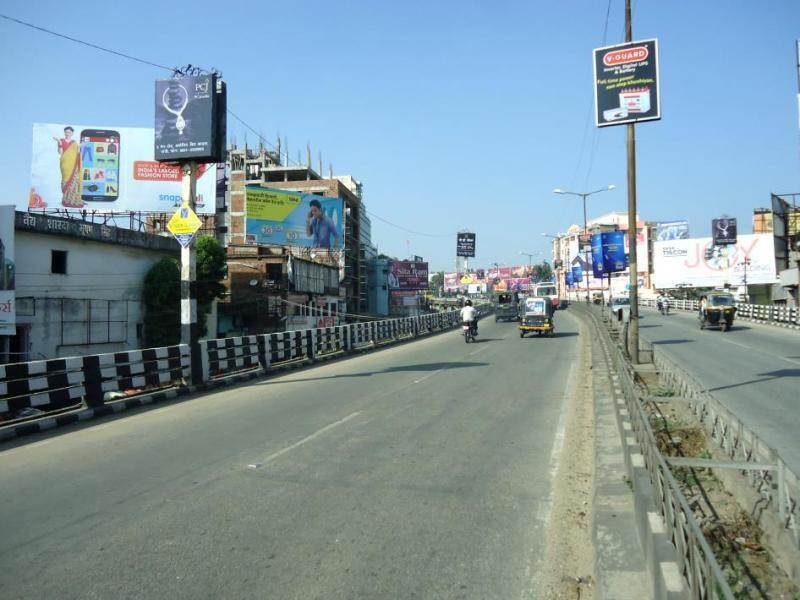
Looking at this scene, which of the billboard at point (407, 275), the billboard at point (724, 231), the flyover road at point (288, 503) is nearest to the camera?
the flyover road at point (288, 503)

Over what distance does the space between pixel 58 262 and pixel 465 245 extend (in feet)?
148

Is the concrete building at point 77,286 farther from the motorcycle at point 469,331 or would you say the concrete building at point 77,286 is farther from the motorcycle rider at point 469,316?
the motorcycle at point 469,331

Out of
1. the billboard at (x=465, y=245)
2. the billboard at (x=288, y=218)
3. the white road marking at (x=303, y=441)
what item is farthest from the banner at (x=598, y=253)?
the billboard at (x=465, y=245)

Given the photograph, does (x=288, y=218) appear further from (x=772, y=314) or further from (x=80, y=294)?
(x=772, y=314)

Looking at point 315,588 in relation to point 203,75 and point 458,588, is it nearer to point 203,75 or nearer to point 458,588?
point 458,588

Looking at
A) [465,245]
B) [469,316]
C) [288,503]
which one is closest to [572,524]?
[288,503]

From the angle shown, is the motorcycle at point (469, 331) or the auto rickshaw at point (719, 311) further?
the auto rickshaw at point (719, 311)

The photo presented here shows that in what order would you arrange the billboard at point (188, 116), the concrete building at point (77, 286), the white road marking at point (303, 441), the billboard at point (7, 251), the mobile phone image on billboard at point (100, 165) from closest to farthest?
1. the white road marking at point (303, 441)
2. the billboard at point (188, 116)
3. the billboard at point (7, 251)
4. the concrete building at point (77, 286)
5. the mobile phone image on billboard at point (100, 165)

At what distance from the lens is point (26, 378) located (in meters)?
10.5

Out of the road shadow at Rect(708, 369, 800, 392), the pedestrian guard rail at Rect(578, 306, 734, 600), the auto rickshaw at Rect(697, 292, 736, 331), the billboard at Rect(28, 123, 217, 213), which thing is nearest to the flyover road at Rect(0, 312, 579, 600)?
the pedestrian guard rail at Rect(578, 306, 734, 600)

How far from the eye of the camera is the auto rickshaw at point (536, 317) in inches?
1226

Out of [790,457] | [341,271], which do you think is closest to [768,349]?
[790,457]

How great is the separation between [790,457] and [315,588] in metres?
6.80

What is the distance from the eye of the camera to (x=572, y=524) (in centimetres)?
544
